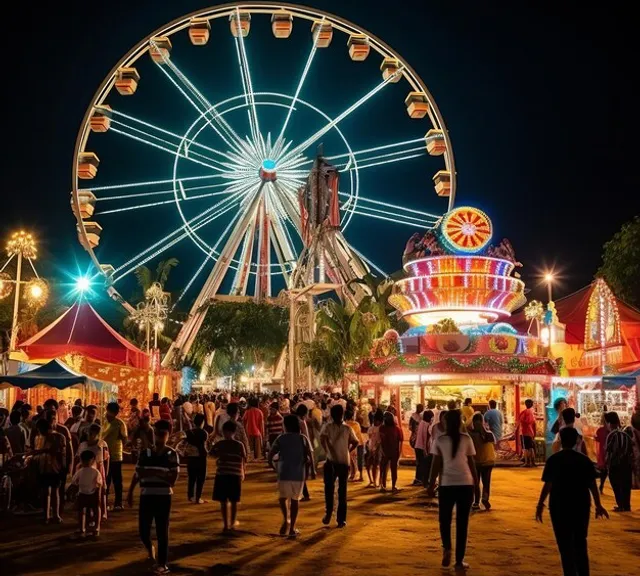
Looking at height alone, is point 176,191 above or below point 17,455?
above

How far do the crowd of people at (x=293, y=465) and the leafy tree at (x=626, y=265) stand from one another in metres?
24.0

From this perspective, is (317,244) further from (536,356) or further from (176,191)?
(536,356)

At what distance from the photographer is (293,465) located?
29.6 ft

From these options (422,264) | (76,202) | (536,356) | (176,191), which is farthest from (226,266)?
(536,356)

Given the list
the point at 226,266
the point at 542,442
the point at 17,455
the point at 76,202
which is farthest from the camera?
the point at 226,266

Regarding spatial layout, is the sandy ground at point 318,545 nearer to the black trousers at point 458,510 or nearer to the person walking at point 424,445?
the black trousers at point 458,510

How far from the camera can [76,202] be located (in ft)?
98.3

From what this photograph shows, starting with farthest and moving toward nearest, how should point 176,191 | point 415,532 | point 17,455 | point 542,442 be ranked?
point 176,191 → point 542,442 → point 17,455 → point 415,532

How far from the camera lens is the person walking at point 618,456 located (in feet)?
37.1

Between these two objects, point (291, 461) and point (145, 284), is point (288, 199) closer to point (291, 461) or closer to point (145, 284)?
point (145, 284)

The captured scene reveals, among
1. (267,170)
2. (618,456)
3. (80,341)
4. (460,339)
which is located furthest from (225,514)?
(267,170)

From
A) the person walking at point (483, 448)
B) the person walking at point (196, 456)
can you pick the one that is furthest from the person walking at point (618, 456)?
the person walking at point (196, 456)

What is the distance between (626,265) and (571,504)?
3282 cm

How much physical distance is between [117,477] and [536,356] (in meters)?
12.5
